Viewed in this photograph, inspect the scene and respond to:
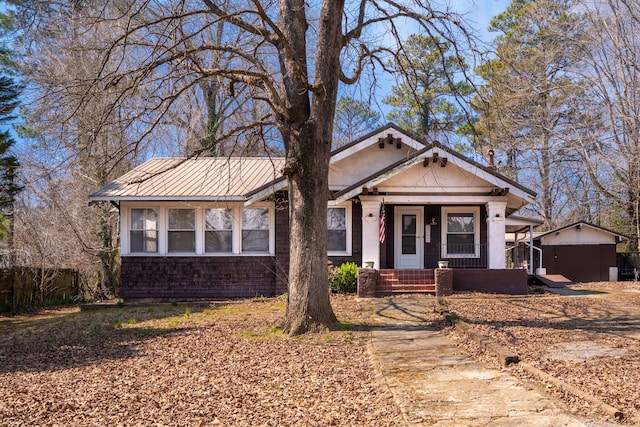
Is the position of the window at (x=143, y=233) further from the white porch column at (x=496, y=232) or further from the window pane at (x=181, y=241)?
the white porch column at (x=496, y=232)

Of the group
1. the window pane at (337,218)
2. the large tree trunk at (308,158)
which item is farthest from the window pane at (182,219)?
the large tree trunk at (308,158)

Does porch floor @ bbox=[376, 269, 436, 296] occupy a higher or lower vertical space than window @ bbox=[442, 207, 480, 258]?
lower

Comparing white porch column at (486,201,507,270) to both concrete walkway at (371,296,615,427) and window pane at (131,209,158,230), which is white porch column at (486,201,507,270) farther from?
window pane at (131,209,158,230)

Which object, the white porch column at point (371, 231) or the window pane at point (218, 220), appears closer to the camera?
the white porch column at point (371, 231)

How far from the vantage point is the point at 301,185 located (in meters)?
9.09

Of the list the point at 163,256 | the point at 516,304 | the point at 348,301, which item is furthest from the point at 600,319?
the point at 163,256

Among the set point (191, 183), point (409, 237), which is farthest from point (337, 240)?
point (191, 183)

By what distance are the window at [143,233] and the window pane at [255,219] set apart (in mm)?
2807

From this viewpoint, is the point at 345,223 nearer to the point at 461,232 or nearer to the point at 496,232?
the point at 461,232

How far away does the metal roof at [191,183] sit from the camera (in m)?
16.0

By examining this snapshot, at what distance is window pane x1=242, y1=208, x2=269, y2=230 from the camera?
16.8 metres

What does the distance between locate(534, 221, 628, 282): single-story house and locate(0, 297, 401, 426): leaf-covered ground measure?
54.7 feet

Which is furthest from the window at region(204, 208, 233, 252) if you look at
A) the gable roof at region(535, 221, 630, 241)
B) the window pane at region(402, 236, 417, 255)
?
the gable roof at region(535, 221, 630, 241)

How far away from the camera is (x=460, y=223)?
57.0 feet
